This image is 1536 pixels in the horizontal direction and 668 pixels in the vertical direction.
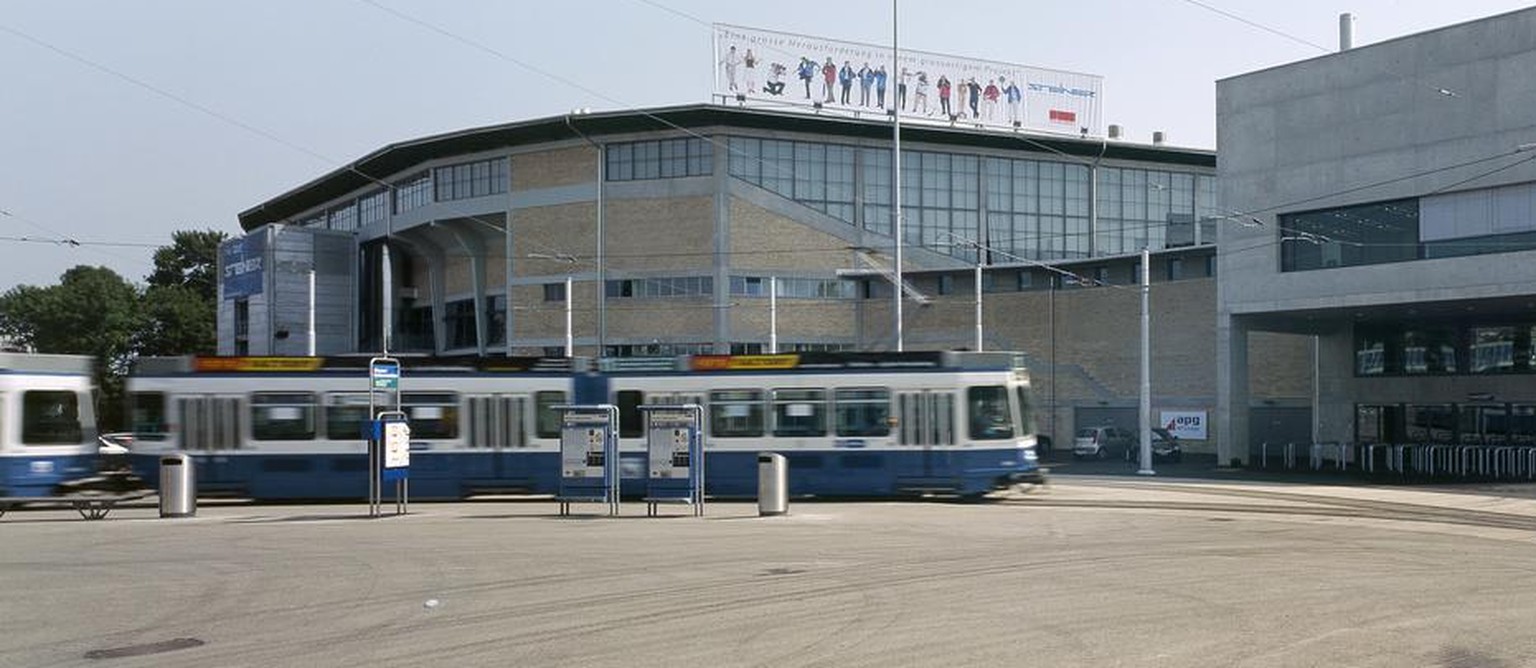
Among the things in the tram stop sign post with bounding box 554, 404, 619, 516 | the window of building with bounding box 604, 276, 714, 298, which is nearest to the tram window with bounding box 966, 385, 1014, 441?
the tram stop sign post with bounding box 554, 404, 619, 516

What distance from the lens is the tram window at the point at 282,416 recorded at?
27.5 m

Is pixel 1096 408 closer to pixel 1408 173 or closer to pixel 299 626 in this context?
pixel 1408 173

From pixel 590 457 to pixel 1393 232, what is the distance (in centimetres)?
2763

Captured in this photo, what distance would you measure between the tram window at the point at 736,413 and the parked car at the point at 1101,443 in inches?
1087

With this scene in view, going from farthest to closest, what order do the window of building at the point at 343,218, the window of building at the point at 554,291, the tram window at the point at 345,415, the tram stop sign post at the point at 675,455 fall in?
the window of building at the point at 343,218 → the window of building at the point at 554,291 → the tram window at the point at 345,415 → the tram stop sign post at the point at 675,455

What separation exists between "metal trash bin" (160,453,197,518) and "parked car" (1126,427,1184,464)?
1371 inches

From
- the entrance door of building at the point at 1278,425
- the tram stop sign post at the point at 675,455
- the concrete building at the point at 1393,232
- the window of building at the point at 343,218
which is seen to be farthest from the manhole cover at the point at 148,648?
the window of building at the point at 343,218

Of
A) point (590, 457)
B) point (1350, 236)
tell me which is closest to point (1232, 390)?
point (1350, 236)

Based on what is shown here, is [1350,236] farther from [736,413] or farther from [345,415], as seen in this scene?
[345,415]

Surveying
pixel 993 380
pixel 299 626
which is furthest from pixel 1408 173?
pixel 299 626

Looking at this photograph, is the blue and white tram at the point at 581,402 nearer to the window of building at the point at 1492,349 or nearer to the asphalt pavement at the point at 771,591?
the asphalt pavement at the point at 771,591

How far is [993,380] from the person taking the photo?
2758cm

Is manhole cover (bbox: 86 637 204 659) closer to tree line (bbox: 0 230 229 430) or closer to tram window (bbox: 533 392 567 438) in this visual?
tram window (bbox: 533 392 567 438)

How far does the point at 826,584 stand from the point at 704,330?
52.6 meters
